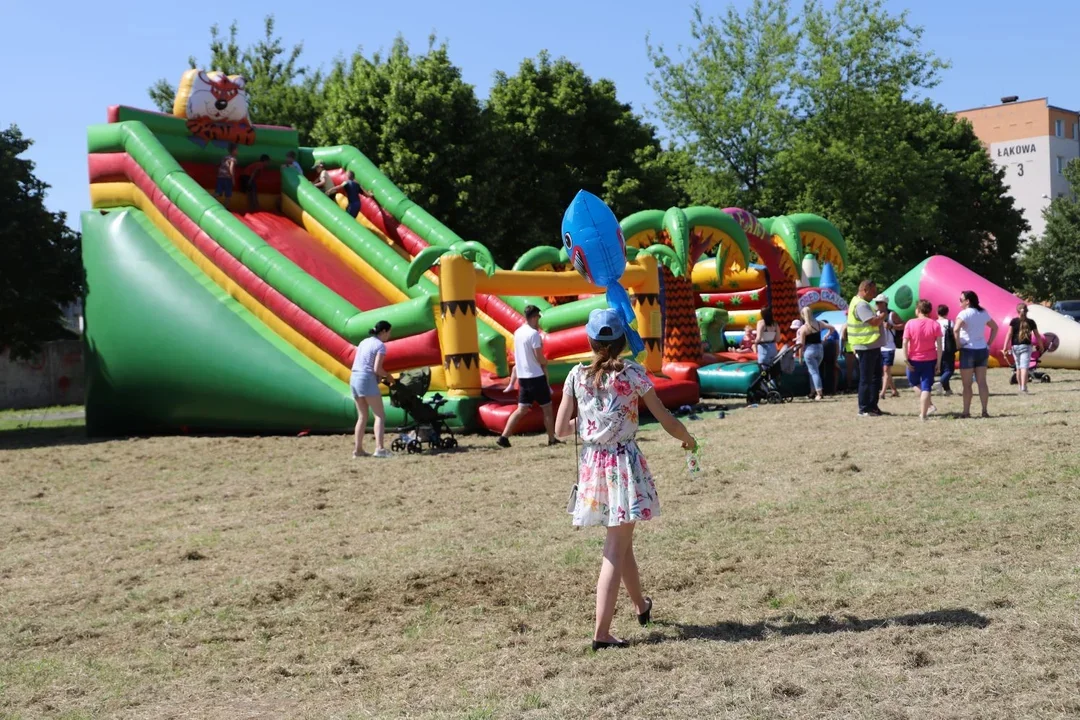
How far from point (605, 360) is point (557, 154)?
2706 centimetres

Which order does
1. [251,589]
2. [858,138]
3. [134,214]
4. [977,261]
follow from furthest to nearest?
[977,261] < [858,138] < [134,214] < [251,589]

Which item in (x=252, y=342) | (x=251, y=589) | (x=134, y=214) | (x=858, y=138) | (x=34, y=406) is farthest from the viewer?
(x=858, y=138)

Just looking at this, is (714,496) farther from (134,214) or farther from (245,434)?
(134,214)

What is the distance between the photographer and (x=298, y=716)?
176 inches

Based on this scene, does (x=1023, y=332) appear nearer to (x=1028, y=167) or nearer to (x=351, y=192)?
(x=351, y=192)

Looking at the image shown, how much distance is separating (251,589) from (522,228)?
24.2 m

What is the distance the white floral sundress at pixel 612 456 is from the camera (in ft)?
16.4

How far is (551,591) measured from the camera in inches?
240

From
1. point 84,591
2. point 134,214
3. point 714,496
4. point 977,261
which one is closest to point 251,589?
point 84,591

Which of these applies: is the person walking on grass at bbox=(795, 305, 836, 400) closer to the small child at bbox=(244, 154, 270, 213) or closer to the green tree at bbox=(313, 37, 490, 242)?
the small child at bbox=(244, 154, 270, 213)

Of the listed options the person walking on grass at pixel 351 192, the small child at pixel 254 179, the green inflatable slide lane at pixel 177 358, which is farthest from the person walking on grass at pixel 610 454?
the small child at pixel 254 179

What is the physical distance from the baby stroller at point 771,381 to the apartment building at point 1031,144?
5895 centimetres

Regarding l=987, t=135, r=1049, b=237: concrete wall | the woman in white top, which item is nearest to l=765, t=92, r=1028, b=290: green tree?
the woman in white top

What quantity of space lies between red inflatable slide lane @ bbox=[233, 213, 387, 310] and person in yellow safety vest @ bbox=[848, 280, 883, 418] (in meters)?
6.02
